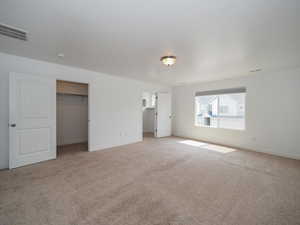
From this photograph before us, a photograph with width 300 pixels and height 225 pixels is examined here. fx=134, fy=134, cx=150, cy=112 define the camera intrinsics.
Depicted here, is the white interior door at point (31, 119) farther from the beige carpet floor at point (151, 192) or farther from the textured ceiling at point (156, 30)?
Result: the textured ceiling at point (156, 30)

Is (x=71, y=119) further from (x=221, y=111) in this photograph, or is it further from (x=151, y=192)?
(x=221, y=111)

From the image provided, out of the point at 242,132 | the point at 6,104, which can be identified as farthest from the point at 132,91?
the point at 242,132

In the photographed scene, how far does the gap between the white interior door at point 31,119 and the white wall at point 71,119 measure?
5.28 ft

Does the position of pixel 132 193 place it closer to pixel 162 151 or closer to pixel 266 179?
pixel 162 151

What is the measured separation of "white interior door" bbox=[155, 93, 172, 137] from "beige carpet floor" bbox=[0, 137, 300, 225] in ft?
9.61

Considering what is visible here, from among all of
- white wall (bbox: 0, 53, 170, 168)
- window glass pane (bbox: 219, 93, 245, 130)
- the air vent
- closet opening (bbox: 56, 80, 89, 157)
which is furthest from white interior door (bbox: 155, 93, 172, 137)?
the air vent

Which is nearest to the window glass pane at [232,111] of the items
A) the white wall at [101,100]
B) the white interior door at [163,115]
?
the white interior door at [163,115]

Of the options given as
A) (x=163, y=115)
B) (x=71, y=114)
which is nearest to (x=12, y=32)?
(x=71, y=114)

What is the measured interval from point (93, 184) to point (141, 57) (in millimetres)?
2685

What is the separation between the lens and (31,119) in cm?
313

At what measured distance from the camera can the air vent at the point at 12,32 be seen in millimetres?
1948

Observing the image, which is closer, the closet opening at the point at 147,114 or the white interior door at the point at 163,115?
the white interior door at the point at 163,115

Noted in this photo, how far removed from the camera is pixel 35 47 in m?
2.59

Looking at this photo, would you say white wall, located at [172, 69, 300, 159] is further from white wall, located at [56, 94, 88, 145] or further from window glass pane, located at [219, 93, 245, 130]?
white wall, located at [56, 94, 88, 145]
